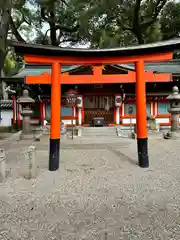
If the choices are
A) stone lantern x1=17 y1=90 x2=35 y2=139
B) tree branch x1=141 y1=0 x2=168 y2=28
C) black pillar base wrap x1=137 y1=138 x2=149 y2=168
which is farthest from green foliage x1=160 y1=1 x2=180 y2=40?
black pillar base wrap x1=137 y1=138 x2=149 y2=168

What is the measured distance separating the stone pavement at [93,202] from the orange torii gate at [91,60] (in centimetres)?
73

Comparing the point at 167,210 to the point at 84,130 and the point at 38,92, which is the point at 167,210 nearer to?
the point at 84,130

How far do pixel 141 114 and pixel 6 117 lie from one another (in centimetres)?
2172

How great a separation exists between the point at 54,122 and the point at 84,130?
6.95 meters

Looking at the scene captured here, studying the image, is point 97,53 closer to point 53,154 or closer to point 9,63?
point 53,154

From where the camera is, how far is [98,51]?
4766 mm

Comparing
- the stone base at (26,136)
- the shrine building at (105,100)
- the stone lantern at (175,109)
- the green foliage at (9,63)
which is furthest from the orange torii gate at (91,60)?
the green foliage at (9,63)

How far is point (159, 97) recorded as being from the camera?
43.1 ft

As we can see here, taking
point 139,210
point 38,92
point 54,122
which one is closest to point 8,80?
point 38,92

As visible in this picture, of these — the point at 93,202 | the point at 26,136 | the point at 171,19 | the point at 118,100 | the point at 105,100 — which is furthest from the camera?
the point at 171,19

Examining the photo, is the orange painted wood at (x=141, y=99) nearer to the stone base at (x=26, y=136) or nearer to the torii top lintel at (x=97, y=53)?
the torii top lintel at (x=97, y=53)

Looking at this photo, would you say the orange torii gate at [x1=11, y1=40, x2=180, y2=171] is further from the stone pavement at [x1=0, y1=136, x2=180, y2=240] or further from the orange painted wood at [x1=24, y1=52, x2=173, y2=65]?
the stone pavement at [x1=0, y1=136, x2=180, y2=240]

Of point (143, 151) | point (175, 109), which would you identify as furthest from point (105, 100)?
point (143, 151)

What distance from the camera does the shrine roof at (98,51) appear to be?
4.57 m
